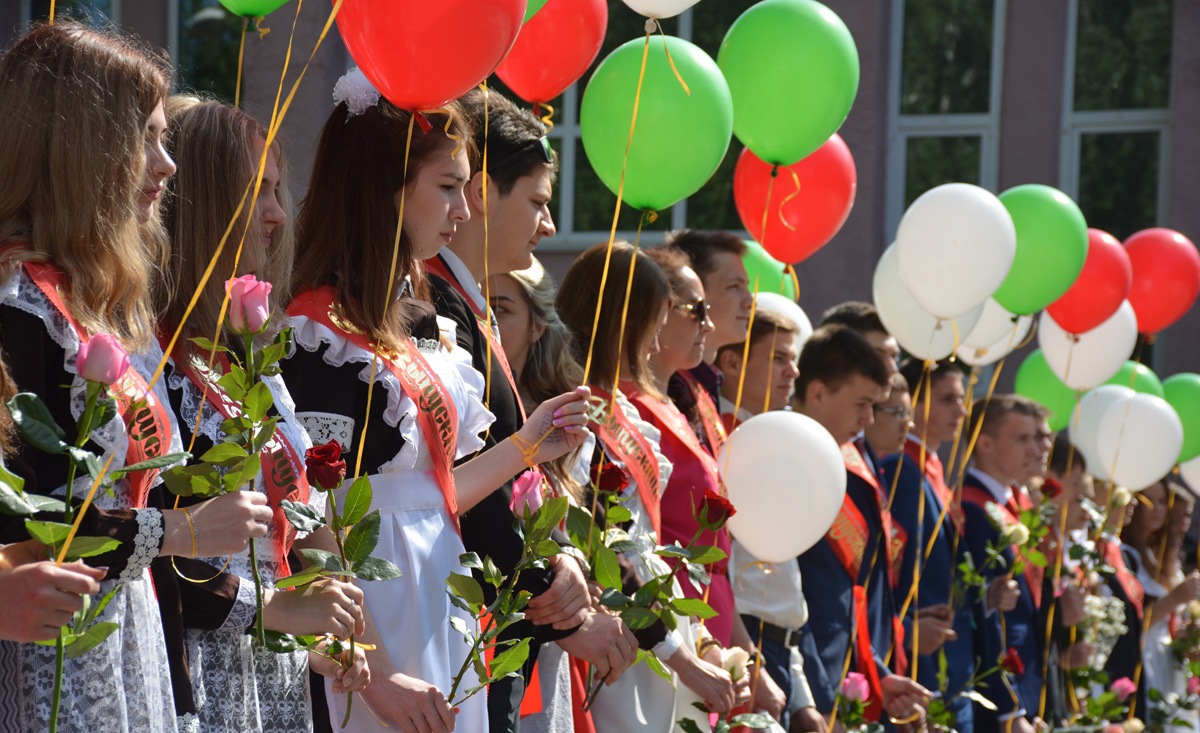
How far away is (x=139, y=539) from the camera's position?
77.0 inches

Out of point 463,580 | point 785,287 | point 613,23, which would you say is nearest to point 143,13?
point 613,23

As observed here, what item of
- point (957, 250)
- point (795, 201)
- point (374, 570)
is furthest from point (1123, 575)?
point (374, 570)

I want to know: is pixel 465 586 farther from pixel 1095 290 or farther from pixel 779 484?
pixel 1095 290

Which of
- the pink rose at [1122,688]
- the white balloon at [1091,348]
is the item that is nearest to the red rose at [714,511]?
the white balloon at [1091,348]

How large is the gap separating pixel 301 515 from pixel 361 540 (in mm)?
99

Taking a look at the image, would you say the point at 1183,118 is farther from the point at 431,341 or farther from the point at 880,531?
the point at 431,341

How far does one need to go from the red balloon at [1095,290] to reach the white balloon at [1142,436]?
0.79 metres

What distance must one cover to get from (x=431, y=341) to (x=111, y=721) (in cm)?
102

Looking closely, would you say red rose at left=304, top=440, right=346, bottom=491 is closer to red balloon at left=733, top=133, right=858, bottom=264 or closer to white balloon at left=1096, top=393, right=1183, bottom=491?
red balloon at left=733, top=133, right=858, bottom=264

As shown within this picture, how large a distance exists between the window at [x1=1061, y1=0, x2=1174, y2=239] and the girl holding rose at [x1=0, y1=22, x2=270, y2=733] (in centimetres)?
824

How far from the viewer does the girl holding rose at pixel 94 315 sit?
6.47 ft

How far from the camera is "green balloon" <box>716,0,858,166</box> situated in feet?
13.1

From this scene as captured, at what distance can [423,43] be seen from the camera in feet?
8.37

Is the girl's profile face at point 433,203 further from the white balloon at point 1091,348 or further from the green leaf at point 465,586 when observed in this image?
the white balloon at point 1091,348
